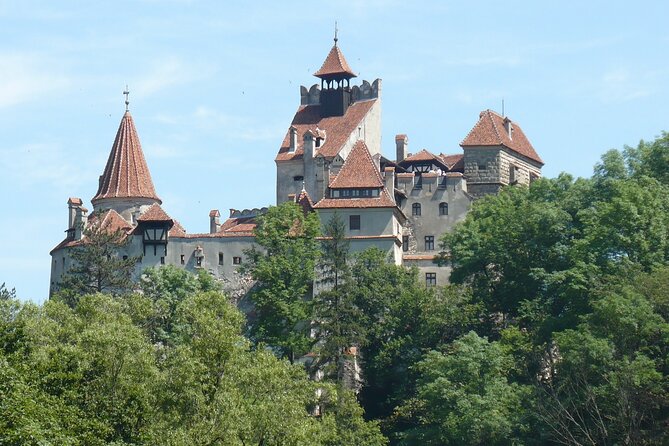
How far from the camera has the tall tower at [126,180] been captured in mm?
115062

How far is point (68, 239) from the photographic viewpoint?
11375 centimetres

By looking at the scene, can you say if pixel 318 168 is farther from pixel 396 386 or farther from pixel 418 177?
pixel 396 386

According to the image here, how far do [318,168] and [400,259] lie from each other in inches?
325

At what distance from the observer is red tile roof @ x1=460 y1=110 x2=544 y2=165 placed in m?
116

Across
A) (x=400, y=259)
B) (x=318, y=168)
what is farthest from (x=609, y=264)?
(x=318, y=168)

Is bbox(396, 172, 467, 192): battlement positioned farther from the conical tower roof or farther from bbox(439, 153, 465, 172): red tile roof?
the conical tower roof

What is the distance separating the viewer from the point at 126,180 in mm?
116000

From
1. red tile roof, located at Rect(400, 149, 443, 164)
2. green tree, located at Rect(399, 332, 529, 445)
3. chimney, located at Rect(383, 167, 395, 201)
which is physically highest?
red tile roof, located at Rect(400, 149, 443, 164)

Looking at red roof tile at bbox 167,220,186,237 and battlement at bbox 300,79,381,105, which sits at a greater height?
battlement at bbox 300,79,381,105

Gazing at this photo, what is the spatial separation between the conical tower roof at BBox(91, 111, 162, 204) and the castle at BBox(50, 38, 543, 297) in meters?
0.06

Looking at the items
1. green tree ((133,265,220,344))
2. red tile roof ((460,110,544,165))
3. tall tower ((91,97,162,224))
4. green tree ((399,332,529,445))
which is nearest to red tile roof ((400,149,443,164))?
red tile roof ((460,110,544,165))

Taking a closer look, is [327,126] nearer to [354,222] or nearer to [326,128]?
[326,128]

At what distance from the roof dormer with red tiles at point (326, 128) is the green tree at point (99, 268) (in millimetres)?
11520

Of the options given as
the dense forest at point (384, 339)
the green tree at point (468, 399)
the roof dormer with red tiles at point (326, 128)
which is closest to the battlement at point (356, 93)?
the roof dormer with red tiles at point (326, 128)
